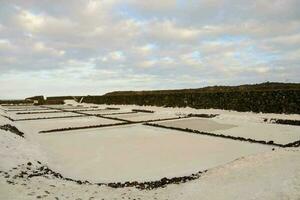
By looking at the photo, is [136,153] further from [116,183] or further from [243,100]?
[243,100]

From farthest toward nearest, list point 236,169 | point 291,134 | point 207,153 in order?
point 291,134, point 207,153, point 236,169

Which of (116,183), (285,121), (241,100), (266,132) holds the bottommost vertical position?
(116,183)

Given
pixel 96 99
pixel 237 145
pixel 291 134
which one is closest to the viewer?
pixel 237 145

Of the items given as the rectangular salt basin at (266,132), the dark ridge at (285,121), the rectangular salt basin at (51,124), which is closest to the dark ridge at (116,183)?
the rectangular salt basin at (266,132)

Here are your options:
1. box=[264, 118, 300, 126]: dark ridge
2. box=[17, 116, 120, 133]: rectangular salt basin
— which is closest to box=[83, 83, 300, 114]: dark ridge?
box=[264, 118, 300, 126]: dark ridge

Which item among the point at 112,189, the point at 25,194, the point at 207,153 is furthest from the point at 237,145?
the point at 25,194

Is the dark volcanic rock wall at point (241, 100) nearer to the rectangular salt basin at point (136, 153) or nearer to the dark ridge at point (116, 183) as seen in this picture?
the rectangular salt basin at point (136, 153)

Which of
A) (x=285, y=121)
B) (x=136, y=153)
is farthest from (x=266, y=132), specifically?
(x=136, y=153)

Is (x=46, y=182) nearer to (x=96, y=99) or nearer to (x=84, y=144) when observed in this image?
(x=84, y=144)

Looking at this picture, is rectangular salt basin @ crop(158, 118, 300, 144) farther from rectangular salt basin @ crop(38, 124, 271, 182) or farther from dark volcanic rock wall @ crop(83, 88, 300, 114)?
dark volcanic rock wall @ crop(83, 88, 300, 114)
